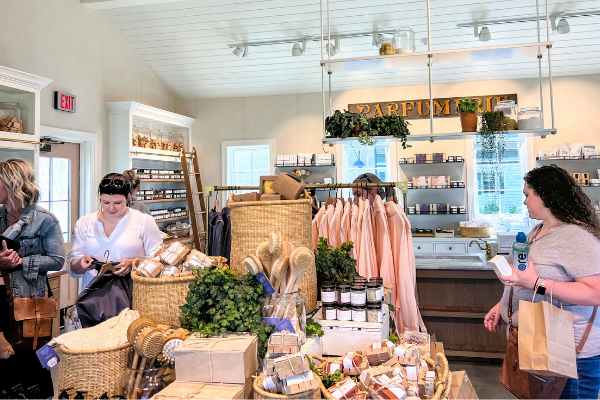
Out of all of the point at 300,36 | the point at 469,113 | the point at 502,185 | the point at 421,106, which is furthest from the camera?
the point at 421,106

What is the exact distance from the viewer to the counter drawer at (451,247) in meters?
5.77

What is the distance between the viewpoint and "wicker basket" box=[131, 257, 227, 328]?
5.22ft

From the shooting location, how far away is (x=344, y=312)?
1.78 meters

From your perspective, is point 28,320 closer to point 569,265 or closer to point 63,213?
point 569,265

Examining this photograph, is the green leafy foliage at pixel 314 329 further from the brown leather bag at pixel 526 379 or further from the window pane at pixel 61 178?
the window pane at pixel 61 178

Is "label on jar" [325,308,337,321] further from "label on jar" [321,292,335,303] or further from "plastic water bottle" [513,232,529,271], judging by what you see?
"plastic water bottle" [513,232,529,271]

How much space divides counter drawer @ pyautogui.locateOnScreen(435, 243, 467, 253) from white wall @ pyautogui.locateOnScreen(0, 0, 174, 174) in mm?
4502

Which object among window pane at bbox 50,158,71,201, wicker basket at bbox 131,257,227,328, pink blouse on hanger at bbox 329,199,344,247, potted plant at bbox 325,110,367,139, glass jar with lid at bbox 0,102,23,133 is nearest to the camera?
wicker basket at bbox 131,257,227,328

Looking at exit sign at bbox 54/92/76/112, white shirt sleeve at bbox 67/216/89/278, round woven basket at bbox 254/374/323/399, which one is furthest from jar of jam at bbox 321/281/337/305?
exit sign at bbox 54/92/76/112

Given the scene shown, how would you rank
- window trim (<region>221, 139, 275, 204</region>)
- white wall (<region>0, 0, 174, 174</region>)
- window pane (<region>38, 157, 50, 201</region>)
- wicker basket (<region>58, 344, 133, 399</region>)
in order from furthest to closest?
window trim (<region>221, 139, 275, 204</region>) → window pane (<region>38, 157, 50, 201</region>) → white wall (<region>0, 0, 174, 174</region>) → wicker basket (<region>58, 344, 133, 399</region>)

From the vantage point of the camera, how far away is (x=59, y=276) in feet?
13.8

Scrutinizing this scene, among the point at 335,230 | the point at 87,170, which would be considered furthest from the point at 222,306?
the point at 87,170

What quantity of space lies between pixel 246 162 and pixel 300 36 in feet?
7.57

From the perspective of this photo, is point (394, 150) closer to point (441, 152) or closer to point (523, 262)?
point (441, 152)
